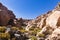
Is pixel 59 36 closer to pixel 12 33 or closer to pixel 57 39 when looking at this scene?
pixel 57 39

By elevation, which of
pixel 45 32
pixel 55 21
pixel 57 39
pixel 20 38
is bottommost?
pixel 57 39

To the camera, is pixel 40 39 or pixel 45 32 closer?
pixel 40 39

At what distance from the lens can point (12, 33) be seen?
72.9 feet

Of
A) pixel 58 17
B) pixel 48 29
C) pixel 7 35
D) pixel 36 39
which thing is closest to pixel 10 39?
pixel 7 35

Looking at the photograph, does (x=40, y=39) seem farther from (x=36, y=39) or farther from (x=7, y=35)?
(x=7, y=35)

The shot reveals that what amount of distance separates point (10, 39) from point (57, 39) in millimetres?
6530

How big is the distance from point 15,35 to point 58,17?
9963 millimetres

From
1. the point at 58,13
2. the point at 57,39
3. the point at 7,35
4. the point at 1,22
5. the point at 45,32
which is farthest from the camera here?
the point at 1,22

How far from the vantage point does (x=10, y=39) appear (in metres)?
21.1

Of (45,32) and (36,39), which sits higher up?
(45,32)

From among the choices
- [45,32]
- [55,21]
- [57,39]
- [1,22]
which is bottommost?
[57,39]

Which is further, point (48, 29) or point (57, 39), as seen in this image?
point (48, 29)

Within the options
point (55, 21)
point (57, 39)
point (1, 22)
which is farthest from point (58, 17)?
point (1, 22)

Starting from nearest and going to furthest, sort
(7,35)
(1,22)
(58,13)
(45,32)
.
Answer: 1. (7,35)
2. (45,32)
3. (58,13)
4. (1,22)
